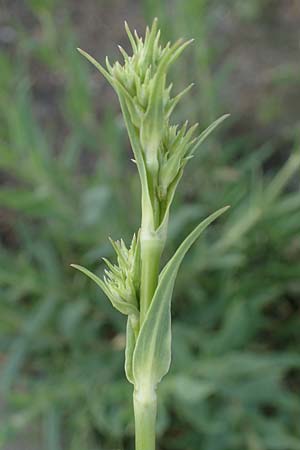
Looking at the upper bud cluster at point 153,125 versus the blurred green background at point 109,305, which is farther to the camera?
the blurred green background at point 109,305

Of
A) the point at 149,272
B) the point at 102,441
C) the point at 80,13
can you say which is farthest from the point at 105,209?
the point at 80,13

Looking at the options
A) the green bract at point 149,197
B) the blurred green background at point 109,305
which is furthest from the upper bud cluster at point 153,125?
the blurred green background at point 109,305

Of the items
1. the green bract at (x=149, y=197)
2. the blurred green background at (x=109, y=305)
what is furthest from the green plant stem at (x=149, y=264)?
the blurred green background at (x=109, y=305)

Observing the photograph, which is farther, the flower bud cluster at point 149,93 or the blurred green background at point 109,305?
the blurred green background at point 109,305

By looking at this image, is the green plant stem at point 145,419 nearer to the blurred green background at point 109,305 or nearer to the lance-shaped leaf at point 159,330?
the lance-shaped leaf at point 159,330

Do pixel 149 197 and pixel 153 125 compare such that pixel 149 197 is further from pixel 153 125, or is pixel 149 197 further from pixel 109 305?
pixel 109 305

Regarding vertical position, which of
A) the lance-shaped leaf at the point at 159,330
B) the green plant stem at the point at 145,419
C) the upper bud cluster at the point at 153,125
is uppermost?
the upper bud cluster at the point at 153,125

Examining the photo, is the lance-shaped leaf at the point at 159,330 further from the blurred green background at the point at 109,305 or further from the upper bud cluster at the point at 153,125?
the blurred green background at the point at 109,305

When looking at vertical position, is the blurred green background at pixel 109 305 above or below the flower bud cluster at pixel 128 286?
above
